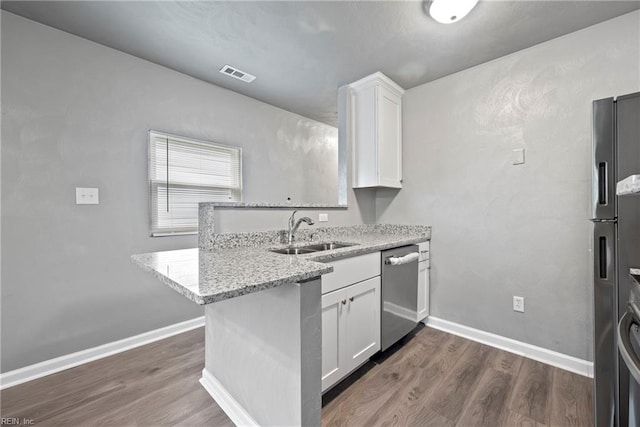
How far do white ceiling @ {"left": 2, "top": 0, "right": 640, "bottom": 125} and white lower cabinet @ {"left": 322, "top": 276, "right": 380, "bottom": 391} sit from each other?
174 centimetres

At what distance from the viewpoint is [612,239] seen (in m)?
1.14

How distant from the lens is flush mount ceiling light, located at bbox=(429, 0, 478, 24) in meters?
1.54

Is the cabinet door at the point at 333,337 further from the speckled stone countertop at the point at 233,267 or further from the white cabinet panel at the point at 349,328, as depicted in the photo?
the speckled stone countertop at the point at 233,267

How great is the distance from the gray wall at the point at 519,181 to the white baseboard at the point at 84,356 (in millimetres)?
2423

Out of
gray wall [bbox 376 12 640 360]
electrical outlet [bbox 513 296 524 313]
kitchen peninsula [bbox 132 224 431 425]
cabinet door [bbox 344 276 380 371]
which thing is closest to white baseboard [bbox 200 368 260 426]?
kitchen peninsula [bbox 132 224 431 425]

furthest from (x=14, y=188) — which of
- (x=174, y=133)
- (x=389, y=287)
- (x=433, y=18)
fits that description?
(x=433, y=18)

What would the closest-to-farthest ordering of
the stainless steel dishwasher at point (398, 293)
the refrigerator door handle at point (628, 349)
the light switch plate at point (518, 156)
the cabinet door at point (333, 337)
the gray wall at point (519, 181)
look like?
the refrigerator door handle at point (628, 349), the cabinet door at point (333, 337), the gray wall at point (519, 181), the stainless steel dishwasher at point (398, 293), the light switch plate at point (518, 156)

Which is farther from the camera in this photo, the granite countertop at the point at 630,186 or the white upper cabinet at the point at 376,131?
→ the white upper cabinet at the point at 376,131

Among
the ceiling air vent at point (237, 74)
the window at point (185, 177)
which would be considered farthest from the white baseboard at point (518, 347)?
the ceiling air vent at point (237, 74)

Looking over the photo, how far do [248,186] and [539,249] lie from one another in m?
2.67

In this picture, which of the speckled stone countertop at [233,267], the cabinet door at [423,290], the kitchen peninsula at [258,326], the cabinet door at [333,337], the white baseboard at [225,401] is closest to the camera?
the speckled stone countertop at [233,267]

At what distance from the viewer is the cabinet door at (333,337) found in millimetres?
1491

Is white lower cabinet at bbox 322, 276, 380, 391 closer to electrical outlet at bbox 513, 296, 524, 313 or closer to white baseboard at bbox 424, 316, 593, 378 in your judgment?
white baseboard at bbox 424, 316, 593, 378

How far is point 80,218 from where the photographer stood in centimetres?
190
